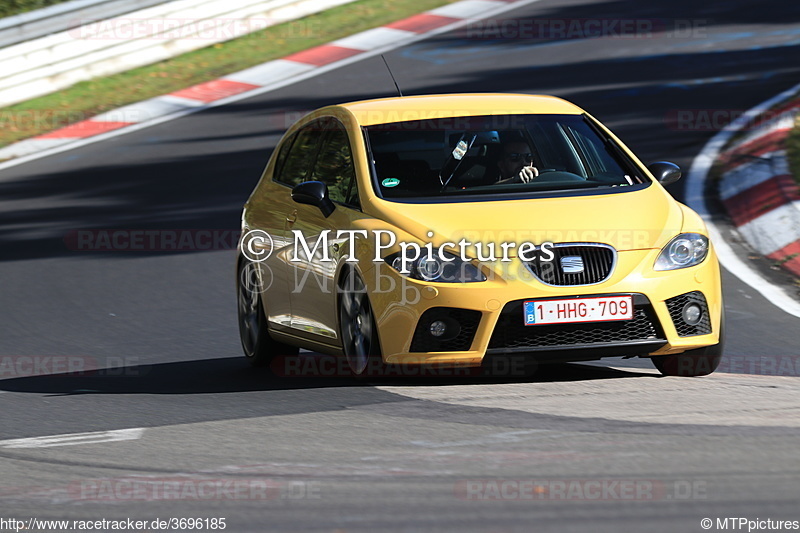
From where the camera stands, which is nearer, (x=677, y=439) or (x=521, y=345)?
(x=677, y=439)

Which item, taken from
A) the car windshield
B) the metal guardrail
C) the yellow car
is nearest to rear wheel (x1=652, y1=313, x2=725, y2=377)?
the yellow car

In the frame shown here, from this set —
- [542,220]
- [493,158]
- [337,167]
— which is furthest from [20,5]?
[542,220]

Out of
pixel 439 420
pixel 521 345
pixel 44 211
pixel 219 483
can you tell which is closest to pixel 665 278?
pixel 521 345

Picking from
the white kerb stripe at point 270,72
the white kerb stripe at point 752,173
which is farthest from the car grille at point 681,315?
the white kerb stripe at point 270,72

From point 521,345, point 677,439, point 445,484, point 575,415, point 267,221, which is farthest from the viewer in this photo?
point 267,221

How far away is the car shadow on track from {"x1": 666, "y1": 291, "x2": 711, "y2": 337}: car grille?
0.48 m

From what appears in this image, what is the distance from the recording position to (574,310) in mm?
7582

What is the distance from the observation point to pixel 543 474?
5.72m

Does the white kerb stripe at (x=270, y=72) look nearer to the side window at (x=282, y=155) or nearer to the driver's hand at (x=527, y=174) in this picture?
the side window at (x=282, y=155)

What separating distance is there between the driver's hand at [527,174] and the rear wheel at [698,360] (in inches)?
46.8

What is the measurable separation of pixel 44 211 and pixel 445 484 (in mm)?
10240

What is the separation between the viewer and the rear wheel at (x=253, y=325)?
377 inches

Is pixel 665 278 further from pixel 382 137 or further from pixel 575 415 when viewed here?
pixel 382 137

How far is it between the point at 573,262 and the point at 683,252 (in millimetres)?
635
